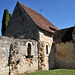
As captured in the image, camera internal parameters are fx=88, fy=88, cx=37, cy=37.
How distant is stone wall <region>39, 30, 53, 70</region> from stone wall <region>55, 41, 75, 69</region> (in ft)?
4.76

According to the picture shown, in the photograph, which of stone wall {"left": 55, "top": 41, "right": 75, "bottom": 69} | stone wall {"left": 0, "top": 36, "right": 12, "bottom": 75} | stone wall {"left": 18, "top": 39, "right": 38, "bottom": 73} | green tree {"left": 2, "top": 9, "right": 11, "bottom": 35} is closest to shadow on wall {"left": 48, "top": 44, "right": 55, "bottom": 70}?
stone wall {"left": 55, "top": 41, "right": 75, "bottom": 69}

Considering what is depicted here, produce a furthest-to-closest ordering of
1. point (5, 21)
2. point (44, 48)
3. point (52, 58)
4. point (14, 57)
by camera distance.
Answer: point (5, 21) < point (52, 58) < point (44, 48) < point (14, 57)

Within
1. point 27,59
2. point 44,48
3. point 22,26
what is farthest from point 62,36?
point 27,59

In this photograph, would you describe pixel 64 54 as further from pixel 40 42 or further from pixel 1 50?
pixel 1 50

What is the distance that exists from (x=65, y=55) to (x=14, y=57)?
7263mm

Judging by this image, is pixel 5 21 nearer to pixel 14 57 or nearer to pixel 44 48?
pixel 44 48

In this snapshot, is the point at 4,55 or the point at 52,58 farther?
the point at 52,58

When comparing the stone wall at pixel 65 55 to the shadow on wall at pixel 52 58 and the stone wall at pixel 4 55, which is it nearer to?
the shadow on wall at pixel 52 58

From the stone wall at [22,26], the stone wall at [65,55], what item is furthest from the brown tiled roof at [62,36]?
the stone wall at [22,26]

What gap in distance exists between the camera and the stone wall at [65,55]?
1152 centimetres

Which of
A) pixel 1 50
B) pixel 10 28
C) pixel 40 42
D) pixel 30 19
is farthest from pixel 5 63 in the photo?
pixel 10 28

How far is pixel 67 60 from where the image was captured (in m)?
11.8

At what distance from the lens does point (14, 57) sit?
7832 millimetres

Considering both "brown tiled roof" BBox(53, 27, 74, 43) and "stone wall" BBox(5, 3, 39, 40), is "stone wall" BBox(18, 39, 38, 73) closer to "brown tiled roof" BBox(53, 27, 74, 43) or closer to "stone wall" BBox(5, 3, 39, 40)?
"stone wall" BBox(5, 3, 39, 40)
